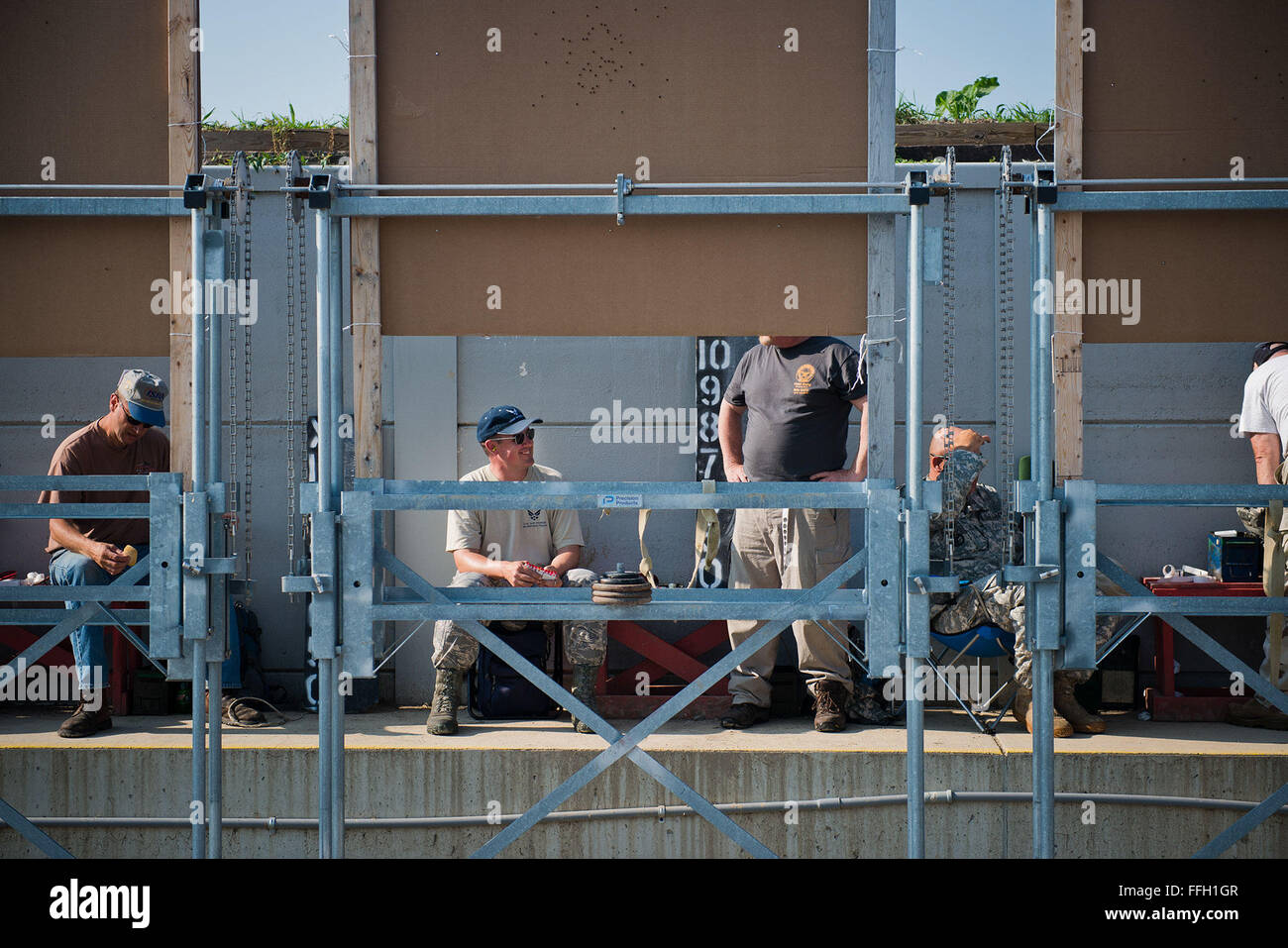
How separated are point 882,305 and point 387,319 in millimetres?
1716

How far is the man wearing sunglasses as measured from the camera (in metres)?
5.31

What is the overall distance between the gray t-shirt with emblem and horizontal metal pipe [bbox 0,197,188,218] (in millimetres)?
2928

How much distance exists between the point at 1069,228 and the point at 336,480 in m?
2.55

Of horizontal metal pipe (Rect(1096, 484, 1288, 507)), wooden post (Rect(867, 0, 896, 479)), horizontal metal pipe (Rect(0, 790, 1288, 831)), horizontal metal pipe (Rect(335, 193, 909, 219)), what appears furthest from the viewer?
horizontal metal pipe (Rect(0, 790, 1288, 831))

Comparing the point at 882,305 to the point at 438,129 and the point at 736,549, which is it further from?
the point at 736,549

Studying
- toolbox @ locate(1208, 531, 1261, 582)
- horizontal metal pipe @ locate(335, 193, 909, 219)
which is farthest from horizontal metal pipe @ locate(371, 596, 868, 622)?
toolbox @ locate(1208, 531, 1261, 582)

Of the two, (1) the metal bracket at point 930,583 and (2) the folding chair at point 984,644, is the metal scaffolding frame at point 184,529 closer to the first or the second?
(1) the metal bracket at point 930,583

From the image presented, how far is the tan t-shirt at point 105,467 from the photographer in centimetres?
539

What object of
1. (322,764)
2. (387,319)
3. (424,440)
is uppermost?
(387,319)

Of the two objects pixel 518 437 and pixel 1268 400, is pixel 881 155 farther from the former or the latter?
pixel 1268 400

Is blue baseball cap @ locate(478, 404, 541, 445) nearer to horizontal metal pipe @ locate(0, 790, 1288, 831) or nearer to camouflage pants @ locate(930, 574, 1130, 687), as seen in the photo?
horizontal metal pipe @ locate(0, 790, 1288, 831)

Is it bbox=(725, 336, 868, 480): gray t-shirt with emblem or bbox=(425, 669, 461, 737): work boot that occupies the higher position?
bbox=(725, 336, 868, 480): gray t-shirt with emblem

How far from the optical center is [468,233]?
3.92m

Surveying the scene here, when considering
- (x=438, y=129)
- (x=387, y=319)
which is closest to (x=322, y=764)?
(x=387, y=319)
